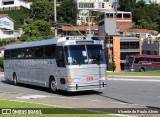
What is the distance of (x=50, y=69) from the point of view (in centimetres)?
2072

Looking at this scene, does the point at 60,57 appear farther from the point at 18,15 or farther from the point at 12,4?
the point at 12,4

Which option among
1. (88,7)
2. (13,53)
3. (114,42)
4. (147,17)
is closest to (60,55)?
(13,53)

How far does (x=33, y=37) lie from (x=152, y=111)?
73.0 meters

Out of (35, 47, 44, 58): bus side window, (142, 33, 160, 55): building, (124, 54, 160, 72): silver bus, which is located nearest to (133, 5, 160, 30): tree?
(142, 33, 160, 55): building

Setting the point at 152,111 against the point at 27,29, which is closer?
the point at 152,111

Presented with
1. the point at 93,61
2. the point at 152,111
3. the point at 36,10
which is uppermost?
the point at 36,10

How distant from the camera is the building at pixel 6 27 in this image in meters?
109

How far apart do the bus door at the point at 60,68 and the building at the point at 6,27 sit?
9124cm

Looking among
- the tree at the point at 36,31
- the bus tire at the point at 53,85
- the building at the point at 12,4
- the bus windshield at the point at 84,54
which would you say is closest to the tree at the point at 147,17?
the tree at the point at 36,31

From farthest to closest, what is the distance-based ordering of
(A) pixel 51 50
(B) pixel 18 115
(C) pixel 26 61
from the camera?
(C) pixel 26 61 → (A) pixel 51 50 → (B) pixel 18 115

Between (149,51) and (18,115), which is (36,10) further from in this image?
(18,115)

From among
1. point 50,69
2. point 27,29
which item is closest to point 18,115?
point 50,69

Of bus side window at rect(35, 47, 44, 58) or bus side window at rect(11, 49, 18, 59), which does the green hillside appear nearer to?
bus side window at rect(11, 49, 18, 59)

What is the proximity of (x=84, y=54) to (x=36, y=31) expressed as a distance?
2766 inches
